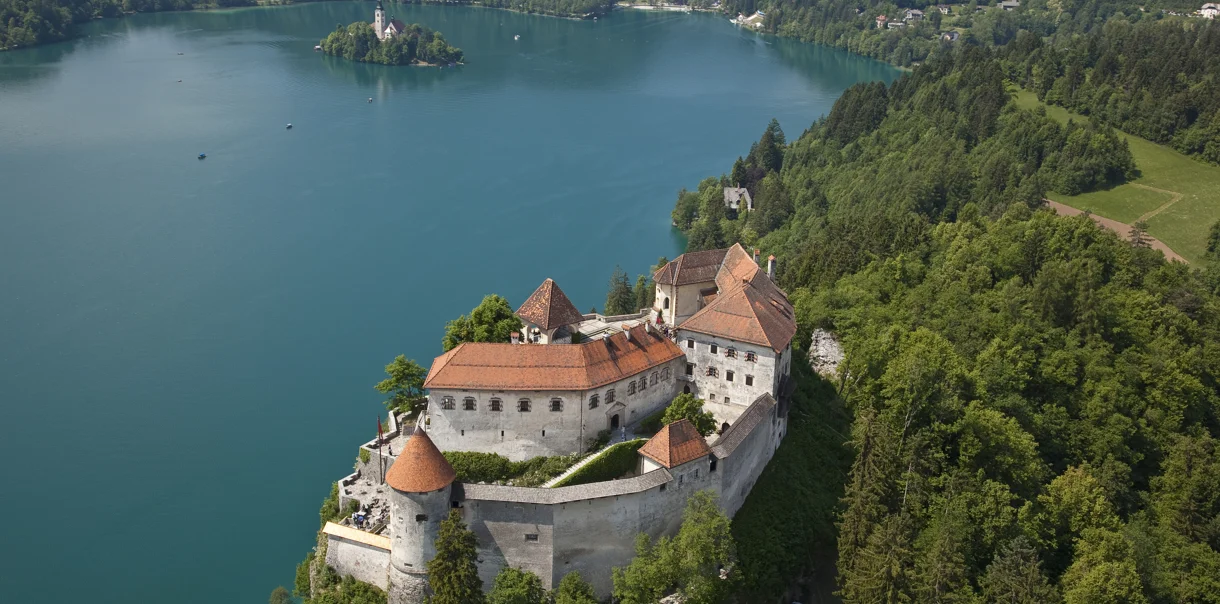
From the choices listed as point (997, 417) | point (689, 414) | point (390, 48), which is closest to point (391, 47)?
point (390, 48)

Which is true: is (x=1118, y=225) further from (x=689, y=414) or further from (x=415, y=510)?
(x=415, y=510)

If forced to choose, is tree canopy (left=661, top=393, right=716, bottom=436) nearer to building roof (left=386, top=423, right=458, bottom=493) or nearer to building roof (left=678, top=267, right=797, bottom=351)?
building roof (left=678, top=267, right=797, bottom=351)

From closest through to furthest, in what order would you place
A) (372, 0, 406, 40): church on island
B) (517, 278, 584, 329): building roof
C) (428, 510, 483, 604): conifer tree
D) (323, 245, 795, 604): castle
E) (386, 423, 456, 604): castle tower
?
(428, 510, 483, 604): conifer tree < (386, 423, 456, 604): castle tower < (323, 245, 795, 604): castle < (517, 278, 584, 329): building roof < (372, 0, 406, 40): church on island

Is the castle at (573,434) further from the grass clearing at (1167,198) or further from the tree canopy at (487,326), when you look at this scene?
the grass clearing at (1167,198)

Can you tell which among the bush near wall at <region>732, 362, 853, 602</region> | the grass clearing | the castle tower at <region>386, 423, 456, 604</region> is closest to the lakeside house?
the grass clearing

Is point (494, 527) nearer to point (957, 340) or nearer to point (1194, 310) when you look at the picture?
point (957, 340)

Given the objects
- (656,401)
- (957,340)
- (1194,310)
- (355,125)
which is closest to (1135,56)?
(1194,310)

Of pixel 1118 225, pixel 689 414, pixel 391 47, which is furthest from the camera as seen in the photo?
pixel 391 47
